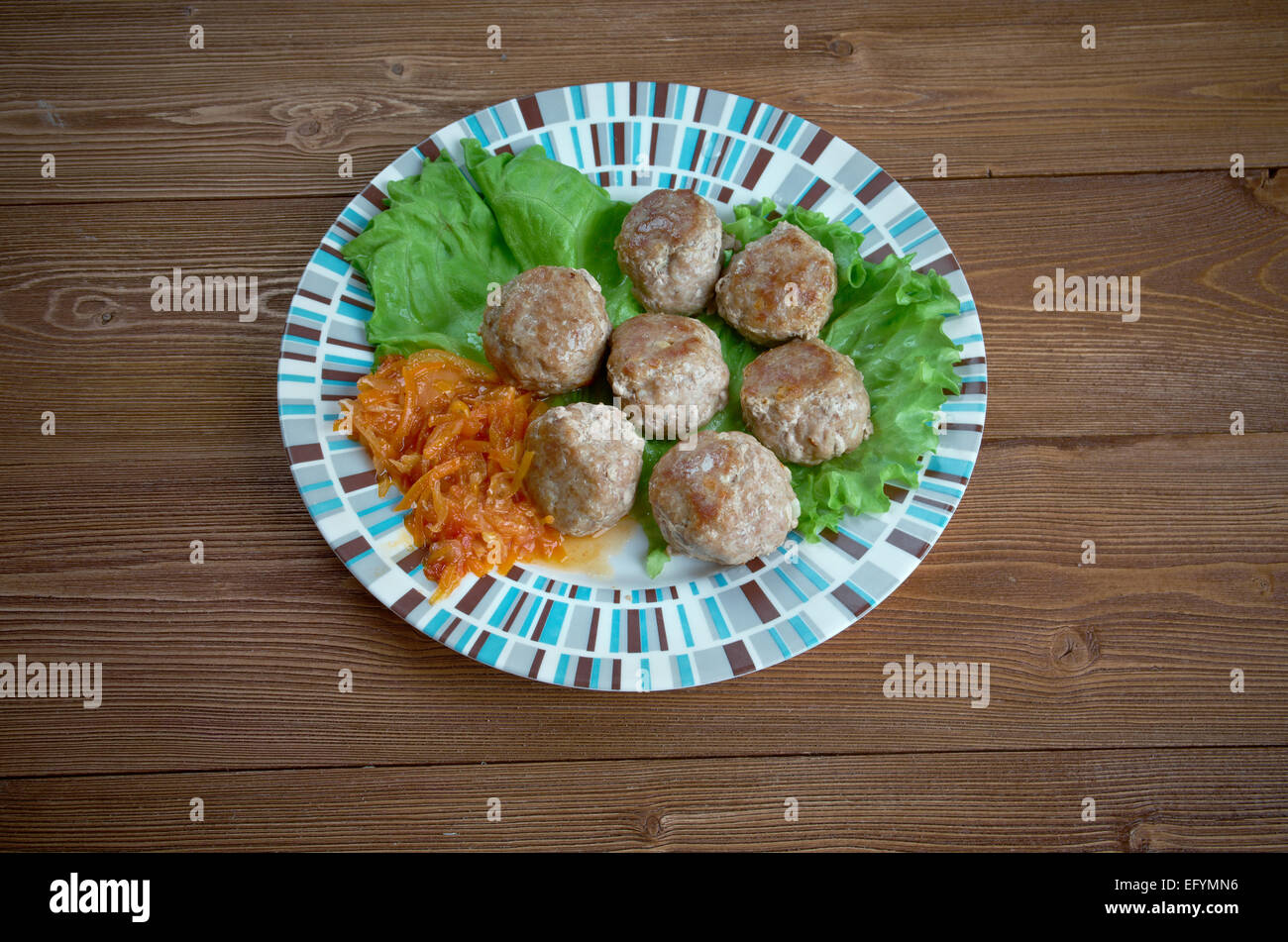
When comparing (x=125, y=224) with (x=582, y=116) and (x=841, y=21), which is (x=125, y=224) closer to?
(x=582, y=116)

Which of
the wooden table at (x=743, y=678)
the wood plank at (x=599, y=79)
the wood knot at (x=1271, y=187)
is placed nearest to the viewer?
the wooden table at (x=743, y=678)

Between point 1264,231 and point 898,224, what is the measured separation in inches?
66.6

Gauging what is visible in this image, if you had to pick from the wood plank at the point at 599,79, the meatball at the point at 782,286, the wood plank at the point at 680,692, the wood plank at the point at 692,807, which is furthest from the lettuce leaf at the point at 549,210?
the wood plank at the point at 692,807

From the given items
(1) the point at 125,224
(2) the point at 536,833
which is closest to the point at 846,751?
(2) the point at 536,833

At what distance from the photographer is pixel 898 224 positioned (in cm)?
332

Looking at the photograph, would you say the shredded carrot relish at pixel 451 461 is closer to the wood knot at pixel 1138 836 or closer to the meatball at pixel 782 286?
the meatball at pixel 782 286

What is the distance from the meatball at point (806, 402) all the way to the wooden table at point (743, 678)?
691mm

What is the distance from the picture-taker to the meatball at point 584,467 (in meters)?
2.89

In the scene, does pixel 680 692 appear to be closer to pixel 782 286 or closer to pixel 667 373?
pixel 667 373

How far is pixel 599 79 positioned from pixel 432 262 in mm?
1254

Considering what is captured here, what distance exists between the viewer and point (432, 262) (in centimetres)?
337

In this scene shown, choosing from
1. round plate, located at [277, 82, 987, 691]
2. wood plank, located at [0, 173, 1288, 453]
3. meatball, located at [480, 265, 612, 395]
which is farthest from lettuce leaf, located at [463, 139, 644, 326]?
wood plank, located at [0, 173, 1288, 453]

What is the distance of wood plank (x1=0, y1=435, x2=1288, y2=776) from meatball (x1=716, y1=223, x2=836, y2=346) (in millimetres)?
962

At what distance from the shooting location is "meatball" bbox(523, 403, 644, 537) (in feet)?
9.48
